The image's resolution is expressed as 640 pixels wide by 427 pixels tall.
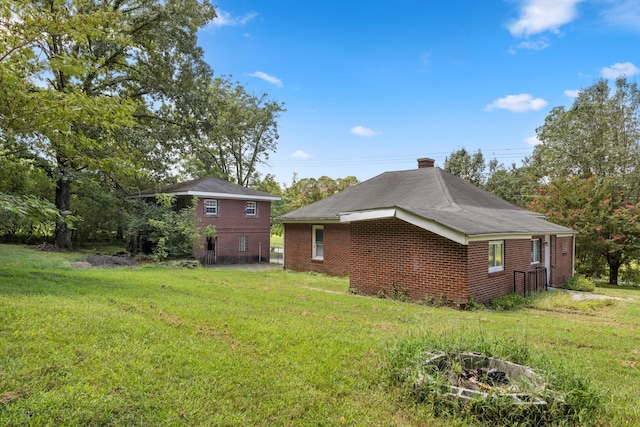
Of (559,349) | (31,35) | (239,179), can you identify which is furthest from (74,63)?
(239,179)

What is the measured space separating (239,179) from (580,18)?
105 feet

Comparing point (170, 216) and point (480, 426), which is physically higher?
point (170, 216)

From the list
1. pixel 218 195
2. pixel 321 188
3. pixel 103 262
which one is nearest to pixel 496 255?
pixel 218 195

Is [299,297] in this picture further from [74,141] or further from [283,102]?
[283,102]

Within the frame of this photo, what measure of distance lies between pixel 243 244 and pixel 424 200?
13.1 metres

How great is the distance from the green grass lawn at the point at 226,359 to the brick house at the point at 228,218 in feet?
46.2

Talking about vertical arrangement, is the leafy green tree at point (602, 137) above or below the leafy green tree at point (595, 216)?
above

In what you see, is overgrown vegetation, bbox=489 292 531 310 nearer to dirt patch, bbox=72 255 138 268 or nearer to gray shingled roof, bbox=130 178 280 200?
dirt patch, bbox=72 255 138 268

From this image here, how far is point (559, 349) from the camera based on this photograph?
220 inches

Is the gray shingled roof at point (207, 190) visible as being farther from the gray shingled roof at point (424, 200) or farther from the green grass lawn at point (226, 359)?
the green grass lawn at point (226, 359)

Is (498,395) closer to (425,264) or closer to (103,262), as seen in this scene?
(425,264)

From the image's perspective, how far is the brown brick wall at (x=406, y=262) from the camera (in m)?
9.87

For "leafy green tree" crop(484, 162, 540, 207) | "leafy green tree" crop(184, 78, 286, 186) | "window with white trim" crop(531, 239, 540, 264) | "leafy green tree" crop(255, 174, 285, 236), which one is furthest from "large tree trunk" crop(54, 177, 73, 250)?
"leafy green tree" crop(484, 162, 540, 207)

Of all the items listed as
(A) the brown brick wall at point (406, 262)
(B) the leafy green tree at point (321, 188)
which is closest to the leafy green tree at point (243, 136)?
(B) the leafy green tree at point (321, 188)
